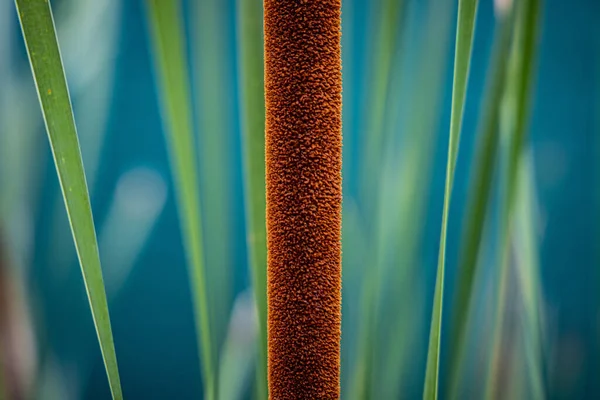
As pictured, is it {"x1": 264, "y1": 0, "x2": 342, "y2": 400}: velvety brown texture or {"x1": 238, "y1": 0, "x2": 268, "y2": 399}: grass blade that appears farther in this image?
{"x1": 238, "y1": 0, "x2": 268, "y2": 399}: grass blade

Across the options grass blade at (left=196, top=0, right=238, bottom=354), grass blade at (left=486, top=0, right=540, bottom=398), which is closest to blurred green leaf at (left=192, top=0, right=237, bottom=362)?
grass blade at (left=196, top=0, right=238, bottom=354)

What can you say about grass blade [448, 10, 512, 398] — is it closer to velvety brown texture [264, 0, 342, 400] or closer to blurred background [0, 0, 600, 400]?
blurred background [0, 0, 600, 400]

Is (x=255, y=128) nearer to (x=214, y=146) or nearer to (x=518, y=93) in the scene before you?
(x=214, y=146)

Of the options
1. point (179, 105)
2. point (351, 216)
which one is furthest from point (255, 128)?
point (351, 216)

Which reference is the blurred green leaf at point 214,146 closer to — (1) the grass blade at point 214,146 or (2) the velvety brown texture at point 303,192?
(1) the grass blade at point 214,146

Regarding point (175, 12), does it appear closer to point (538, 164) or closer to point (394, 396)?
point (394, 396)
